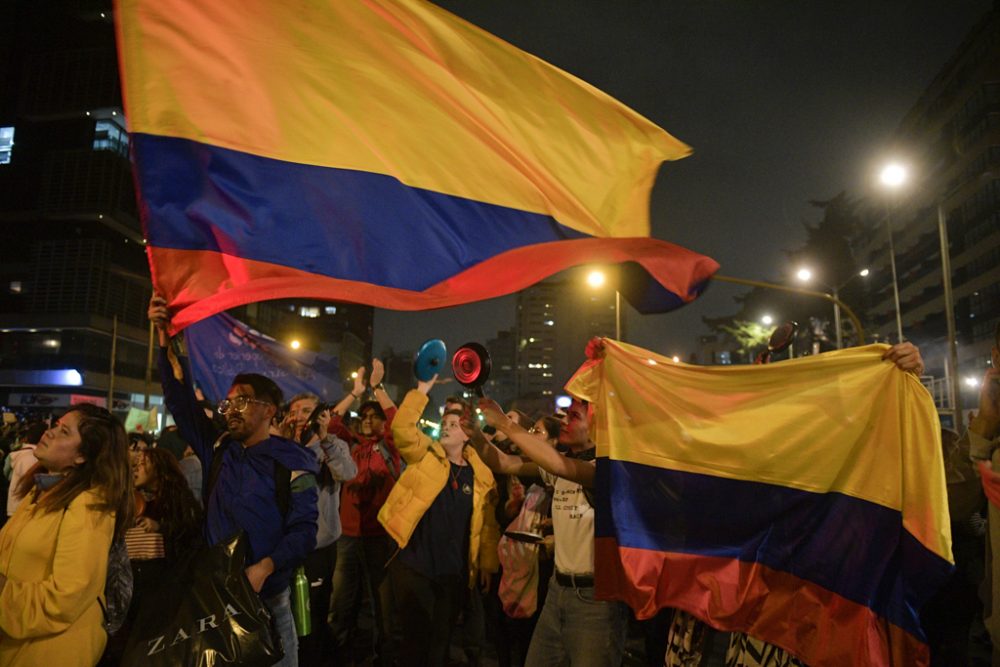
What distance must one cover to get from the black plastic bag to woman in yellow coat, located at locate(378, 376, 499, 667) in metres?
2.38

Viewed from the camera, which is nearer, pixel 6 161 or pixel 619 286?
pixel 619 286

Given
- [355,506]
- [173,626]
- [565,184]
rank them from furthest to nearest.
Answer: [355,506] < [565,184] < [173,626]

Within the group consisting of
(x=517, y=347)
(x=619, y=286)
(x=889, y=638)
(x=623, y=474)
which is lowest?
(x=889, y=638)

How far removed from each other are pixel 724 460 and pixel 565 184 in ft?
6.59

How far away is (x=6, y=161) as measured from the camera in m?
53.6

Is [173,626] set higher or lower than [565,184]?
lower

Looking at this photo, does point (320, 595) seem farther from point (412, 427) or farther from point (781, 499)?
point (781, 499)

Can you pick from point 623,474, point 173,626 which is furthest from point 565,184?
point 173,626

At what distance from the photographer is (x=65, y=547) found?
341 cm

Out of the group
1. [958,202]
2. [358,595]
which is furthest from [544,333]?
[358,595]

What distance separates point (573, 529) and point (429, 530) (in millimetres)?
1875

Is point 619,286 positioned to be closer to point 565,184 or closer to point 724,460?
point 565,184

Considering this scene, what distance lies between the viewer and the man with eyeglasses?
3.96 metres

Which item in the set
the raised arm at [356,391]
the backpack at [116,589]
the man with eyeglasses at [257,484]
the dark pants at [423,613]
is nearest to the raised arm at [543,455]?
the man with eyeglasses at [257,484]
